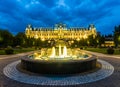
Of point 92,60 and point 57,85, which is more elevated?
point 92,60

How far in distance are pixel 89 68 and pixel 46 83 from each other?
4.09 m

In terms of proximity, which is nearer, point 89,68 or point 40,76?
point 40,76

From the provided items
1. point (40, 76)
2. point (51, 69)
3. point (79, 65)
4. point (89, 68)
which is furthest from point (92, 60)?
point (40, 76)

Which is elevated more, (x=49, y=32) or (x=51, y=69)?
(x=49, y=32)

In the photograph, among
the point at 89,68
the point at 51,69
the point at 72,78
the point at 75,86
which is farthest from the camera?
the point at 89,68

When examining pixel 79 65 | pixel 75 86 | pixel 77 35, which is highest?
pixel 77 35

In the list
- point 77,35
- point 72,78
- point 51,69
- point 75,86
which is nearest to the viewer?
point 75,86

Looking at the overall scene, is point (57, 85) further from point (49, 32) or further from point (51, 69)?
point (49, 32)

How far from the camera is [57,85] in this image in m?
8.41

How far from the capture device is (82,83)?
345 inches

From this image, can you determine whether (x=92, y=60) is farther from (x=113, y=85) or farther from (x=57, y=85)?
(x=57, y=85)

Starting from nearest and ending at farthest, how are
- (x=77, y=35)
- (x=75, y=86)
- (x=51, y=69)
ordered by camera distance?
1. (x=75, y=86)
2. (x=51, y=69)
3. (x=77, y=35)

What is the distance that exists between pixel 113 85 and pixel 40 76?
15.2 feet

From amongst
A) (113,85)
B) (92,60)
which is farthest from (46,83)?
(92,60)
